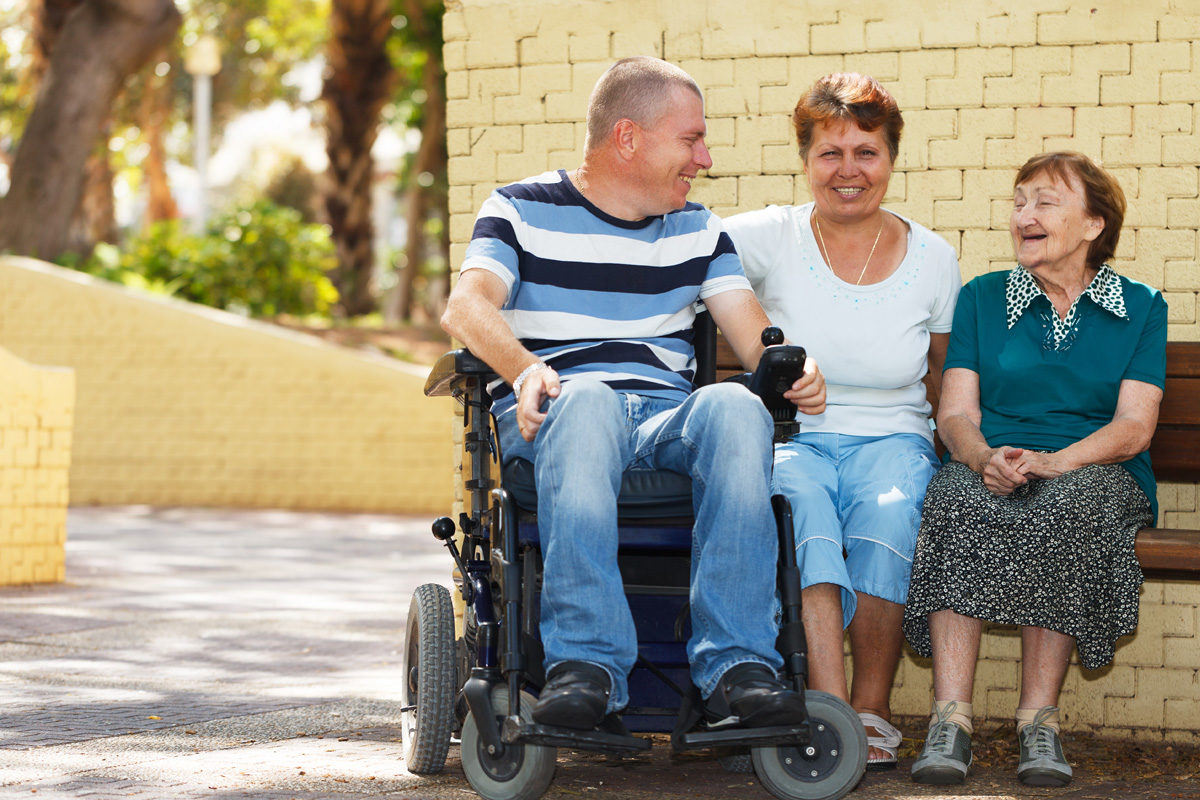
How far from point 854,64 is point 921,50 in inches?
8.4

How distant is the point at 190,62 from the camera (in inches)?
797

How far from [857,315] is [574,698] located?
5.09 ft

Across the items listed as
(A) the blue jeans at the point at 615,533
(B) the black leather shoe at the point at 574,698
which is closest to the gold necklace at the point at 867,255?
(A) the blue jeans at the point at 615,533

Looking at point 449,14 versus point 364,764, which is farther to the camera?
point 449,14

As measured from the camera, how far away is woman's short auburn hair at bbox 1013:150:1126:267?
379 cm

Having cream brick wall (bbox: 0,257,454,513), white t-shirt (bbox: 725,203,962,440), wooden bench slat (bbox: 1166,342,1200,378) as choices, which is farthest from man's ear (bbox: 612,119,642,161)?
cream brick wall (bbox: 0,257,454,513)

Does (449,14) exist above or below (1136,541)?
above

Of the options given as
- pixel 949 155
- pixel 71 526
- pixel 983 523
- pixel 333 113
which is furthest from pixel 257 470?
pixel 983 523

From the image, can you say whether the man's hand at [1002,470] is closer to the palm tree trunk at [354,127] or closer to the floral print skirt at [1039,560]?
the floral print skirt at [1039,560]

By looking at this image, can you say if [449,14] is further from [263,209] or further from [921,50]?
[263,209]

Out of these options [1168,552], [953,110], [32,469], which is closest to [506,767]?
[1168,552]

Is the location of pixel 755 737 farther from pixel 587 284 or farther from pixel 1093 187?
pixel 1093 187

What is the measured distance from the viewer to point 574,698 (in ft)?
9.11

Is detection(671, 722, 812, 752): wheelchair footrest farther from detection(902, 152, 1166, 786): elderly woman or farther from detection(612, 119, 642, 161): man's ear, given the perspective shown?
detection(612, 119, 642, 161): man's ear
